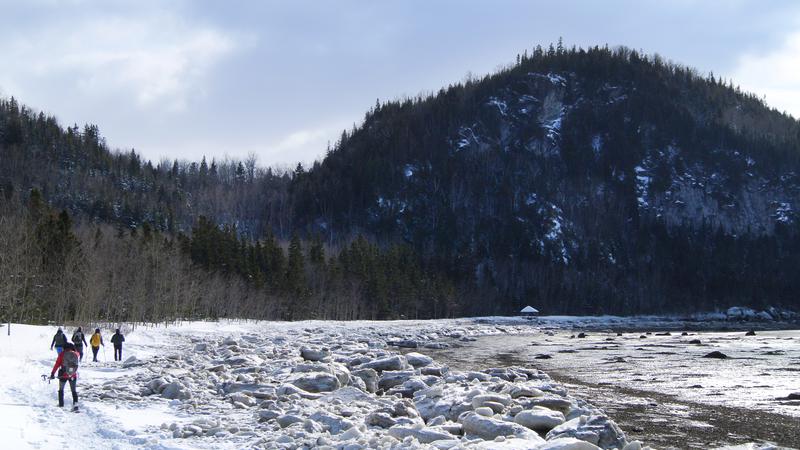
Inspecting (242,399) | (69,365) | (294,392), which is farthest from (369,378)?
(69,365)

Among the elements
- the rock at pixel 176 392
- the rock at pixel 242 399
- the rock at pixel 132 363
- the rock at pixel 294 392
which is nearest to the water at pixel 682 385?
the rock at pixel 294 392

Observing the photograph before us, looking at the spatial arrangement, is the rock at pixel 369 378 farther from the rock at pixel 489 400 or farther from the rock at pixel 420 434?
the rock at pixel 420 434

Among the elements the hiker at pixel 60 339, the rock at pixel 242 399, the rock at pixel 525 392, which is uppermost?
the hiker at pixel 60 339

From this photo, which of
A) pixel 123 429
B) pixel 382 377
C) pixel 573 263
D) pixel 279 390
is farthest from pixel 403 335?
pixel 573 263

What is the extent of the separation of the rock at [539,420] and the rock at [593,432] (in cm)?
88

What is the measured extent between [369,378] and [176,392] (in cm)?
662

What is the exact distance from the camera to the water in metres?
17.4

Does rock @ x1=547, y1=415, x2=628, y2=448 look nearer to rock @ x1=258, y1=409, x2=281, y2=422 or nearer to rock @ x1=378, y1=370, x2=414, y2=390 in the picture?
rock @ x1=258, y1=409, x2=281, y2=422

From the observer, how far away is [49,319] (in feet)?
172

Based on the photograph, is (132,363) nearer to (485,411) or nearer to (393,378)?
(393,378)

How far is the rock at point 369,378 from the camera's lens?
2261 cm

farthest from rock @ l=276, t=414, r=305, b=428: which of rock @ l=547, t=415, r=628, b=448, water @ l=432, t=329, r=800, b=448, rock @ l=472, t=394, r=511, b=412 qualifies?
water @ l=432, t=329, r=800, b=448

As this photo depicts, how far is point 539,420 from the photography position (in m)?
15.2

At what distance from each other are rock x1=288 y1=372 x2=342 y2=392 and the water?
8.54 m
